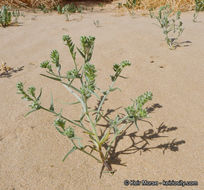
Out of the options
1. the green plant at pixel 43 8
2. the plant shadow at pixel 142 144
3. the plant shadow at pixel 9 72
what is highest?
the green plant at pixel 43 8

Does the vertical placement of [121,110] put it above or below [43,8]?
below

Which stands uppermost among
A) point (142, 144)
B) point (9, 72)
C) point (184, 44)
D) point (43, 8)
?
point (43, 8)

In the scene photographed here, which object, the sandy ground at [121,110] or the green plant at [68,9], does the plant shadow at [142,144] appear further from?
the green plant at [68,9]

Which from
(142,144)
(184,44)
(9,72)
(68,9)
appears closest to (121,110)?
(142,144)

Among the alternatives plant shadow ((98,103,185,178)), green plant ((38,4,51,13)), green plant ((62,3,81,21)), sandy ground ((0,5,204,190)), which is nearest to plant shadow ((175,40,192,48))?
sandy ground ((0,5,204,190))

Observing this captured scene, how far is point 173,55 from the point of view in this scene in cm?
234

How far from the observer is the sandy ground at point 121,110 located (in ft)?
3.83

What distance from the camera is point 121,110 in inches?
63.1

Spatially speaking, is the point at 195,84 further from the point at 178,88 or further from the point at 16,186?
the point at 16,186

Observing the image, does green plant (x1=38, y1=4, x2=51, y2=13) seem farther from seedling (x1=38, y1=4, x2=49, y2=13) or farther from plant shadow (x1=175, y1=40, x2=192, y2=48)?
plant shadow (x1=175, y1=40, x2=192, y2=48)

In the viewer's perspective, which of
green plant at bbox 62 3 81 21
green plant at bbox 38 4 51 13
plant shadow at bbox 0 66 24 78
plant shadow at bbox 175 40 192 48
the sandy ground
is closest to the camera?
the sandy ground

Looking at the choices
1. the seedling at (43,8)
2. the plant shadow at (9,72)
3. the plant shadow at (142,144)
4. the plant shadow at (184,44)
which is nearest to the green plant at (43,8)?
the seedling at (43,8)

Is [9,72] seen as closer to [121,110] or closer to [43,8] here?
[121,110]

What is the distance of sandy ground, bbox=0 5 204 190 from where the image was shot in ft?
3.83
